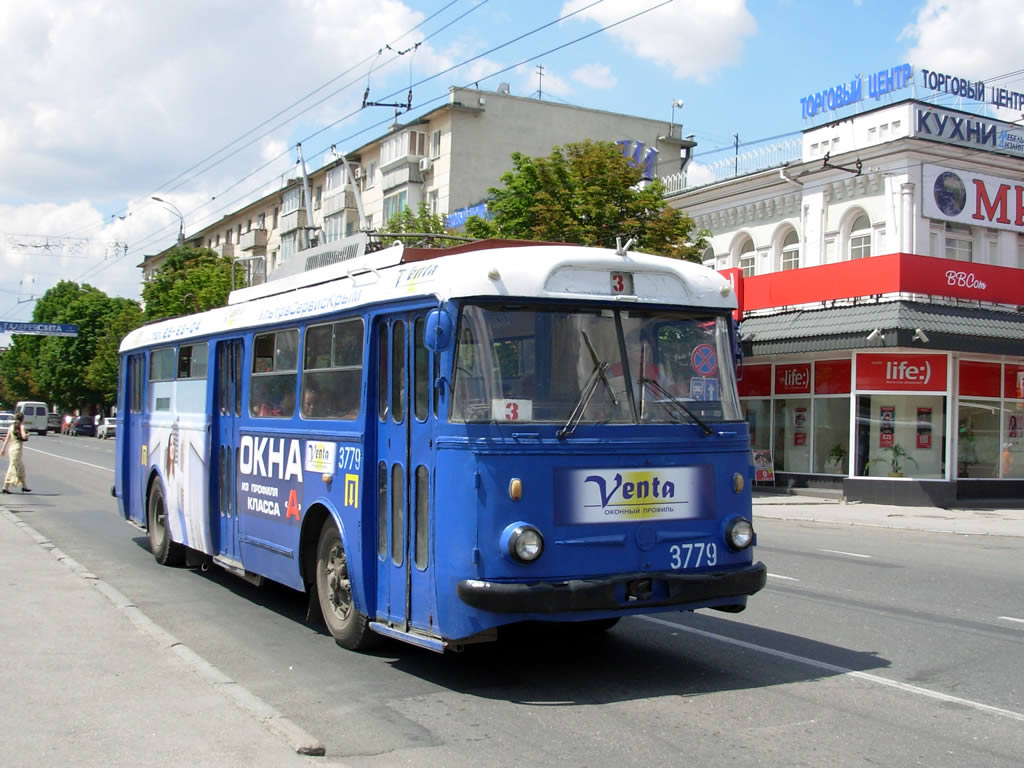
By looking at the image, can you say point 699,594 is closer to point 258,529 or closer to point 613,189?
point 258,529

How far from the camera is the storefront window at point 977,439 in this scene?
86.7ft

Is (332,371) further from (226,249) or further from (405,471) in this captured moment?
(226,249)

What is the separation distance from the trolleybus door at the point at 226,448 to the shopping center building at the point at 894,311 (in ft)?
58.3

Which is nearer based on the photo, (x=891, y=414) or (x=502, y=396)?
(x=502, y=396)

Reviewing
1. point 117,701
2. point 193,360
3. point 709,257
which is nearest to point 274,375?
point 193,360

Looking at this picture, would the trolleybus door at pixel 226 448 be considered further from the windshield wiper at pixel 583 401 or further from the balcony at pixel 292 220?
the balcony at pixel 292 220

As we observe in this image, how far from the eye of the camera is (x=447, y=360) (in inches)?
268

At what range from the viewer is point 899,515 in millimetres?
23625

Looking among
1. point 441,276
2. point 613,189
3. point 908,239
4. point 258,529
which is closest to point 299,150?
point 613,189

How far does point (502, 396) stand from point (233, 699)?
2369mm

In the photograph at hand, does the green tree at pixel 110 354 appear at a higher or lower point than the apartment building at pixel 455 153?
lower

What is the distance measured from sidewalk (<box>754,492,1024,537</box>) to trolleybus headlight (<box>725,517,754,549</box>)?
14.5 meters

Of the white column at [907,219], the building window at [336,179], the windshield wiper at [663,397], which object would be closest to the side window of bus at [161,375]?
the windshield wiper at [663,397]

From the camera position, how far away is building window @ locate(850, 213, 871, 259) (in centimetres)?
2900
